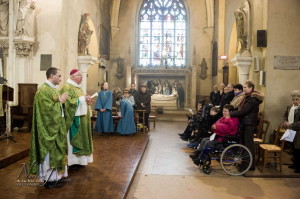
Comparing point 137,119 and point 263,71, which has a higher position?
point 263,71

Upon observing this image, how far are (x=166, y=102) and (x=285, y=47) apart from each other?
989 centimetres

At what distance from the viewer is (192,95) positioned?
1770 centimetres

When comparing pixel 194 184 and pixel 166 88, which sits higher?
pixel 166 88

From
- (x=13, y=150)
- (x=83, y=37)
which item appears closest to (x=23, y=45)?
(x=83, y=37)

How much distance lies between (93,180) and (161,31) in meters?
15.7

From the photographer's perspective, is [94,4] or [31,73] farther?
[94,4]

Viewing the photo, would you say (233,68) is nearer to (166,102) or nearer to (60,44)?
(166,102)

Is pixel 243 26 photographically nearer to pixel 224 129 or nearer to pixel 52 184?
pixel 224 129

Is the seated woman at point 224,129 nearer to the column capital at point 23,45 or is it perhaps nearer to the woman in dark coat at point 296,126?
the woman in dark coat at point 296,126

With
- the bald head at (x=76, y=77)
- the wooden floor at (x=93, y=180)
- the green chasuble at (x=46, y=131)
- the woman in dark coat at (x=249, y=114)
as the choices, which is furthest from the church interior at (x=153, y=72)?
the bald head at (x=76, y=77)

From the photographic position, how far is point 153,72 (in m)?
18.0

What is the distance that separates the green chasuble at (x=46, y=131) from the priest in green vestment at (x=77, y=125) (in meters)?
0.52

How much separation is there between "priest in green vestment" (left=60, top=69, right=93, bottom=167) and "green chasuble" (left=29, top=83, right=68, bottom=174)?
20.4 inches

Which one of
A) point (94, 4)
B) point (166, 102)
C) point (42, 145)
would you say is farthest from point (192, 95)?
point (42, 145)
